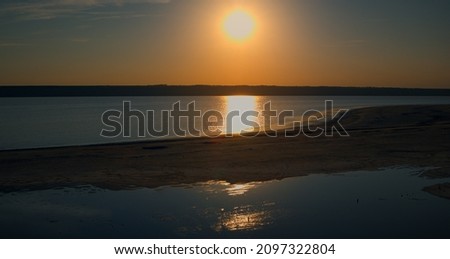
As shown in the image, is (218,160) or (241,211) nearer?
(241,211)

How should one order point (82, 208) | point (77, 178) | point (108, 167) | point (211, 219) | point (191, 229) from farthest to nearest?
1. point (108, 167)
2. point (77, 178)
3. point (82, 208)
4. point (211, 219)
5. point (191, 229)

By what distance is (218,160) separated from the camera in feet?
85.6

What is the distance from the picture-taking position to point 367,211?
1485 cm

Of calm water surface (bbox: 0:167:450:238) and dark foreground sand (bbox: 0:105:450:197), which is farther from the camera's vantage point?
dark foreground sand (bbox: 0:105:450:197)

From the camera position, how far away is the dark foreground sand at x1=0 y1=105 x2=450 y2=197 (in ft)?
68.5

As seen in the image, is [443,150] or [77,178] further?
[443,150]

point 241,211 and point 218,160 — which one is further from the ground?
point 218,160

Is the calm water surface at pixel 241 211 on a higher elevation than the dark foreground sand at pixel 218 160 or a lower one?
lower

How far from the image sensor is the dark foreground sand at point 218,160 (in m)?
20.9

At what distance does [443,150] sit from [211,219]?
1861cm

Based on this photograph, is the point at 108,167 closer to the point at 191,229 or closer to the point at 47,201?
the point at 47,201

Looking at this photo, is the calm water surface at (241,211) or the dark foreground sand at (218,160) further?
the dark foreground sand at (218,160)
